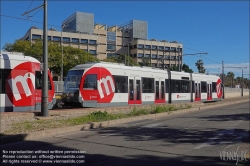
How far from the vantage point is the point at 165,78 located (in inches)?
1093

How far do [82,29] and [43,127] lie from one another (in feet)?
344

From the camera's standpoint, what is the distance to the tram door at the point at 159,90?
2659 cm

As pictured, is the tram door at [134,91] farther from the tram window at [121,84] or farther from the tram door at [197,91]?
the tram door at [197,91]

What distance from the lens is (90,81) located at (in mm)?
20094

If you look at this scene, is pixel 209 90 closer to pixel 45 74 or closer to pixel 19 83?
pixel 45 74

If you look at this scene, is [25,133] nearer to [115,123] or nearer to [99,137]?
[99,137]

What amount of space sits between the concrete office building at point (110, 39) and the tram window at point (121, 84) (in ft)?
270

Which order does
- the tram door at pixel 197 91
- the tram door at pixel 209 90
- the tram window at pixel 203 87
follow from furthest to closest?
the tram door at pixel 209 90
the tram window at pixel 203 87
the tram door at pixel 197 91

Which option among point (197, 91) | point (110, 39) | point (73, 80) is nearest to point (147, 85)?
point (73, 80)

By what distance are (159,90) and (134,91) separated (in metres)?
4.03

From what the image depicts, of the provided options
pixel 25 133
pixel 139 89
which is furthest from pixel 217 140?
pixel 139 89

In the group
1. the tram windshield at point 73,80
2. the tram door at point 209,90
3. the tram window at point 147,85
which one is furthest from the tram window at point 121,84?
the tram door at point 209,90

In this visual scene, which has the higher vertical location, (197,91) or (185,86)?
(185,86)

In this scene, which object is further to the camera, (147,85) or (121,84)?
(147,85)
